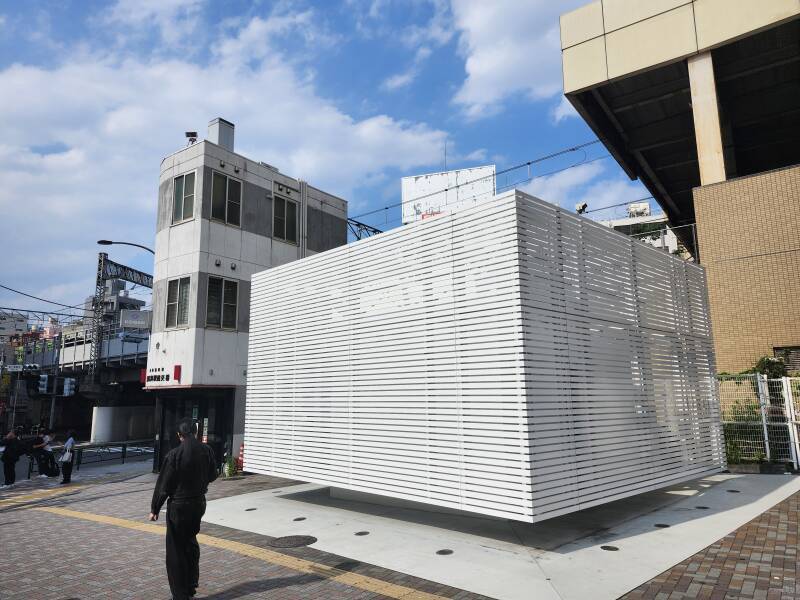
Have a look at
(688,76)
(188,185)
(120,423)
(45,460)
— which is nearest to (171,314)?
(188,185)

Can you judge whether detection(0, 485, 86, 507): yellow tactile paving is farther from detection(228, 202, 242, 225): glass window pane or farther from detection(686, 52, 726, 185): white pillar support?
detection(686, 52, 726, 185): white pillar support

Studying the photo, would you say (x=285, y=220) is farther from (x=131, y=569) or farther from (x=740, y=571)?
(x=740, y=571)

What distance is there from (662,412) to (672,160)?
1803 cm

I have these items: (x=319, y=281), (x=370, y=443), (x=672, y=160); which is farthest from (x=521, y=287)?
(x=672, y=160)

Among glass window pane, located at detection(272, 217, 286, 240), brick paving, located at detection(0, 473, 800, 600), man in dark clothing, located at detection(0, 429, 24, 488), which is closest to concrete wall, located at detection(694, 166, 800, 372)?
brick paving, located at detection(0, 473, 800, 600)

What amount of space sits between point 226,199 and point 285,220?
8.72ft

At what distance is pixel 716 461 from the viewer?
11055mm

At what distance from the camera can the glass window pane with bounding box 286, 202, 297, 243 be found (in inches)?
784

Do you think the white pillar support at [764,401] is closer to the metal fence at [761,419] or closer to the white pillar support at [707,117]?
the metal fence at [761,419]

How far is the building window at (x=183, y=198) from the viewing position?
1728 centimetres

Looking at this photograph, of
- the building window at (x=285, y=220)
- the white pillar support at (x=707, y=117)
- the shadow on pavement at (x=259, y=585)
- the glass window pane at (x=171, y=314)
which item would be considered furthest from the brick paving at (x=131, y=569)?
the white pillar support at (x=707, y=117)

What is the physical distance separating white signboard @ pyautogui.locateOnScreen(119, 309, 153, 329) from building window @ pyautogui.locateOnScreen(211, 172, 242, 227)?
10546 mm

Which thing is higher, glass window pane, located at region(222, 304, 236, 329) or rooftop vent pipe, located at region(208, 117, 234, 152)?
rooftop vent pipe, located at region(208, 117, 234, 152)

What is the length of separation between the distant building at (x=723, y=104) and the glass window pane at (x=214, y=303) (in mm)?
13678
